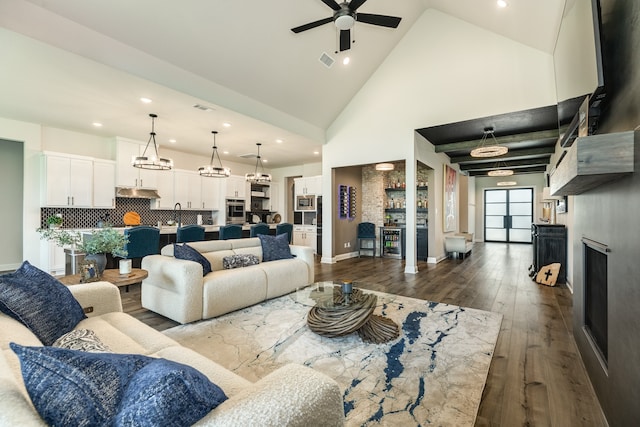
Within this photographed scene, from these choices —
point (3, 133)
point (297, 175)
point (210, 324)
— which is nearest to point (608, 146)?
point (210, 324)

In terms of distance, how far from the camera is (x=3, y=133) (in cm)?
530

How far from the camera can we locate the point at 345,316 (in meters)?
2.69

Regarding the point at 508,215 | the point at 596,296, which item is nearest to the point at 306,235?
the point at 596,296

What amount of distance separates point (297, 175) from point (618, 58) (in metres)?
9.00

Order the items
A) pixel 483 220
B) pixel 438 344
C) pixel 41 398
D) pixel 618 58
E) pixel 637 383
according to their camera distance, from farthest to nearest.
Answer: pixel 483 220 < pixel 438 344 < pixel 618 58 < pixel 637 383 < pixel 41 398

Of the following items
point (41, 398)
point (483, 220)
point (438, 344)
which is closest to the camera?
point (41, 398)

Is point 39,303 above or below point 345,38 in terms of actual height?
A: below

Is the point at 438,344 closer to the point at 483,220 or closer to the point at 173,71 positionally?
the point at 173,71

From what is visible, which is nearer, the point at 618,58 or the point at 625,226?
the point at 625,226

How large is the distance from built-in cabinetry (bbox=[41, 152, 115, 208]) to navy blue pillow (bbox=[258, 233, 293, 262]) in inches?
174

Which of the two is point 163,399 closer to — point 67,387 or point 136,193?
point 67,387

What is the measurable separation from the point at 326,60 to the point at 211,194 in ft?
17.1

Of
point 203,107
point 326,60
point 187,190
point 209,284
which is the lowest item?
point 209,284

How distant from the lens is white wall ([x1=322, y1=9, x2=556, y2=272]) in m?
4.88
